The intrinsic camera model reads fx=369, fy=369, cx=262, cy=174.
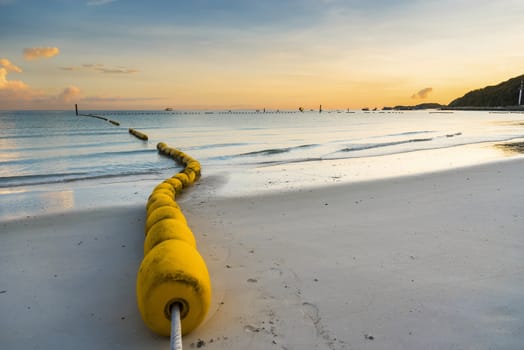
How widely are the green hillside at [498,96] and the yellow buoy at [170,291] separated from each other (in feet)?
585

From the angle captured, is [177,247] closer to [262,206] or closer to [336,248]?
[336,248]

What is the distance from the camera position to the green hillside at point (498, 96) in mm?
150913

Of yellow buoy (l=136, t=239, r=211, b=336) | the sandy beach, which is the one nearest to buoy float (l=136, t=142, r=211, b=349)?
yellow buoy (l=136, t=239, r=211, b=336)

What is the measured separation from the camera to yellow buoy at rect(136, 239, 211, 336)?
10.7 feet

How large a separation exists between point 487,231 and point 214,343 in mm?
4927

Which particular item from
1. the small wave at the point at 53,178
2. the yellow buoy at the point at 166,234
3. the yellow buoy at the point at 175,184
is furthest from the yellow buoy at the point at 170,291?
the small wave at the point at 53,178

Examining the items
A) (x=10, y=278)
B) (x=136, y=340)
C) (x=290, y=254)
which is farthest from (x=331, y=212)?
(x=10, y=278)

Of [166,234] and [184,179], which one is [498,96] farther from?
[166,234]

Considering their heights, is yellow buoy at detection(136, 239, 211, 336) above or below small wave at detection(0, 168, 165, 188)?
above

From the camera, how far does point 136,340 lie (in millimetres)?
3469

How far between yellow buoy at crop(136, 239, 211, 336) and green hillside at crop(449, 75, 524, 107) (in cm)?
17839

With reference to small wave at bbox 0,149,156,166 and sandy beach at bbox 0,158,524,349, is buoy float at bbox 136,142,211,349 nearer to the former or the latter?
sandy beach at bbox 0,158,524,349

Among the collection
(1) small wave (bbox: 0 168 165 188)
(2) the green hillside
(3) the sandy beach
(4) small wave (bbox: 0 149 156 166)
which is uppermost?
(2) the green hillside

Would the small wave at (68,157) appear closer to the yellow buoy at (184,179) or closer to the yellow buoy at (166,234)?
the yellow buoy at (184,179)
